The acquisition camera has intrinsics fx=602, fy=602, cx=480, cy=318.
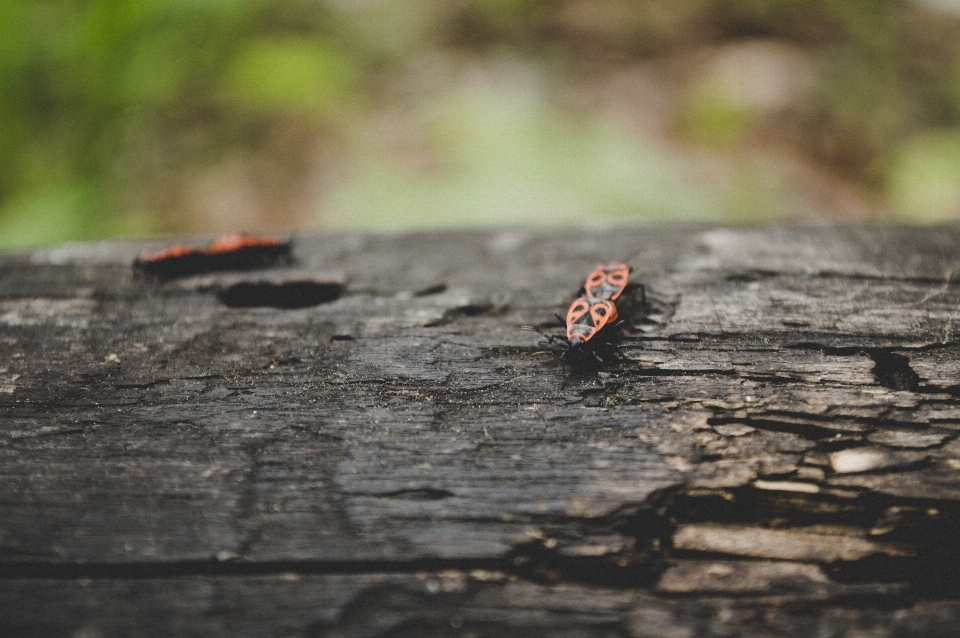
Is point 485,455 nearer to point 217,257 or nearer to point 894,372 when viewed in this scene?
point 894,372

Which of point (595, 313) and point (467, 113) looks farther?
point (467, 113)

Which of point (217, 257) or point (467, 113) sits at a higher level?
point (467, 113)

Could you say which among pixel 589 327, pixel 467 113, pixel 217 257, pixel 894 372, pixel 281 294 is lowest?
pixel 894 372

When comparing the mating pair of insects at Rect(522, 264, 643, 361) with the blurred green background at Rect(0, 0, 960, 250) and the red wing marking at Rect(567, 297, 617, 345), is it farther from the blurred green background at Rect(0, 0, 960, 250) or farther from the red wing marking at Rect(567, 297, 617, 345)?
the blurred green background at Rect(0, 0, 960, 250)

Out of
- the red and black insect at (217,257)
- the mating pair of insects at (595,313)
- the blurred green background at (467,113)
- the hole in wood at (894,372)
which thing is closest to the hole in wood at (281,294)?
the red and black insect at (217,257)

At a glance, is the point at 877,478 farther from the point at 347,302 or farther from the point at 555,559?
the point at 347,302

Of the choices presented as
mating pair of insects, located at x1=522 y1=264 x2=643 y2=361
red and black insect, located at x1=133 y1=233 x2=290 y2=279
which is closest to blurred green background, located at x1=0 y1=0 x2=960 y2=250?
red and black insect, located at x1=133 y1=233 x2=290 y2=279

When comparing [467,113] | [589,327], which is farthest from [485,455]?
[467,113]
